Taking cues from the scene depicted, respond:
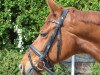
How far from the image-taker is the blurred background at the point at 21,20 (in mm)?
9703

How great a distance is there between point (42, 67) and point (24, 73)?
0.81 feet

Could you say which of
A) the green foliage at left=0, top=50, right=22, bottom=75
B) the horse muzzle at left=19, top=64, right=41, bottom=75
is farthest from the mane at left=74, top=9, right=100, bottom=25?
the green foliage at left=0, top=50, right=22, bottom=75

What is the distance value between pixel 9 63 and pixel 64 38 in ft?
15.4

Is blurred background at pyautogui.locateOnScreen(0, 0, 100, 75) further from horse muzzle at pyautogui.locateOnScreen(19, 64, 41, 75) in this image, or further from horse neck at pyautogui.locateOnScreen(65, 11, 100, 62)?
horse neck at pyautogui.locateOnScreen(65, 11, 100, 62)

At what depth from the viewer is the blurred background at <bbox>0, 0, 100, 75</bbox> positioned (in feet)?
31.8

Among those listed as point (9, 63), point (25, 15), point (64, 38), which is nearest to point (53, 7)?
point (64, 38)

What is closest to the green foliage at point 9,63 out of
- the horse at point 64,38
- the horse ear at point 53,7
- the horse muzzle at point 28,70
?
the horse muzzle at point 28,70

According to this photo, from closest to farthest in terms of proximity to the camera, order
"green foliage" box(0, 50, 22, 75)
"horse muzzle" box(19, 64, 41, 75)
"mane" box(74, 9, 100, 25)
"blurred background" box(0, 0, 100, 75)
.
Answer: "mane" box(74, 9, 100, 25)
"horse muzzle" box(19, 64, 41, 75)
"green foliage" box(0, 50, 22, 75)
"blurred background" box(0, 0, 100, 75)

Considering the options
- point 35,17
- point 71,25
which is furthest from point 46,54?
point 35,17

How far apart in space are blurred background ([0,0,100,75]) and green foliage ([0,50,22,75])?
0.13m

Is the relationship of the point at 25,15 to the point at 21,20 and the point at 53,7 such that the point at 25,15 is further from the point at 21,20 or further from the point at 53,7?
Answer: the point at 53,7

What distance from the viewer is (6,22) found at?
32.5 feet

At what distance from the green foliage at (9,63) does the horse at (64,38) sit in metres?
4.29

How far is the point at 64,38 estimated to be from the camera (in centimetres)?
449
